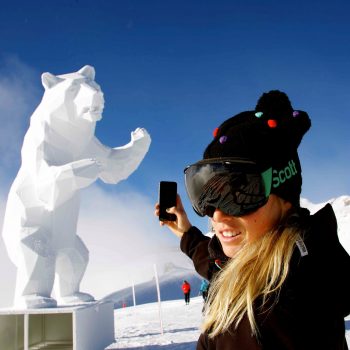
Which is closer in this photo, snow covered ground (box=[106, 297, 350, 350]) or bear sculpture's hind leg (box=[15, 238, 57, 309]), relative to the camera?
bear sculpture's hind leg (box=[15, 238, 57, 309])

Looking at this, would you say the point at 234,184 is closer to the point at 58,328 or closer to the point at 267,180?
the point at 267,180

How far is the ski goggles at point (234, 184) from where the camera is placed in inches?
35.8

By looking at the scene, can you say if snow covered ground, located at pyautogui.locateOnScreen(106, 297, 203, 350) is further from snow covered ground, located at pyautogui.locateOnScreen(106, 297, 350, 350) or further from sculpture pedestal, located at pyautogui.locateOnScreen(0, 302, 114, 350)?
sculpture pedestal, located at pyautogui.locateOnScreen(0, 302, 114, 350)

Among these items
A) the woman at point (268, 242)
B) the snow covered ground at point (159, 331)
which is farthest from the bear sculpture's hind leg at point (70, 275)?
the woman at point (268, 242)

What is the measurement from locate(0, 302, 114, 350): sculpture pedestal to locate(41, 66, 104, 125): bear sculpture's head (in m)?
2.63

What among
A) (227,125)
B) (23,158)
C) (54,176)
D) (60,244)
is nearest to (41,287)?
(60,244)

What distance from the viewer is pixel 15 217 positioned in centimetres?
536

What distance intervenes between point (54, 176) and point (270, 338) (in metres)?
4.88

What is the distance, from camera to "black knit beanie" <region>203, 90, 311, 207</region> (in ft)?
3.02

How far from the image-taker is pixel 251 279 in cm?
85

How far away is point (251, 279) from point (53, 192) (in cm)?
485

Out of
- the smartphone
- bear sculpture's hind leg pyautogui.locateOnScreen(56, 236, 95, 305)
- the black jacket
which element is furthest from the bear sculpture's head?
the black jacket

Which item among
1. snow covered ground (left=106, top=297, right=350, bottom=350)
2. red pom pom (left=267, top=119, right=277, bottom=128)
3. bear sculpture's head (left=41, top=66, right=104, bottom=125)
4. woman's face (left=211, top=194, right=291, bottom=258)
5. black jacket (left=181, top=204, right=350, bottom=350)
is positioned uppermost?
bear sculpture's head (left=41, top=66, right=104, bottom=125)

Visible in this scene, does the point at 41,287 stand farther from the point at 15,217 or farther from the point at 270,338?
the point at 270,338
